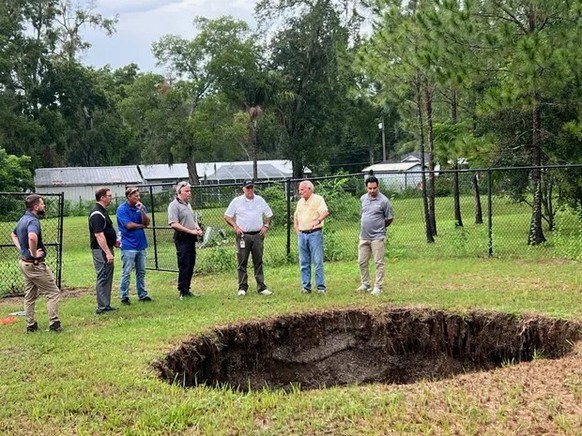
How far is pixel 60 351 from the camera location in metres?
6.23

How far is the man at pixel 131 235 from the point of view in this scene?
28.3ft

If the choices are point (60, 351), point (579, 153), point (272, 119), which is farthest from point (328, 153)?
point (60, 351)

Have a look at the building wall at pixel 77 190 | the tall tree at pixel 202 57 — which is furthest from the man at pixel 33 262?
the building wall at pixel 77 190

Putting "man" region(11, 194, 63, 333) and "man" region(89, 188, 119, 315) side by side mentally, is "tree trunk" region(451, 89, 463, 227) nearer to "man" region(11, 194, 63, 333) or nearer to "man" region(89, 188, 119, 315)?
"man" region(89, 188, 119, 315)

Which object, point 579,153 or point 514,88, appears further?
point 579,153

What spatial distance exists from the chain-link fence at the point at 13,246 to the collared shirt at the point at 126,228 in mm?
1130

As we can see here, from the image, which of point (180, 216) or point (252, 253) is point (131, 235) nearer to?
point (180, 216)

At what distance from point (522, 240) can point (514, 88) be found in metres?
3.99

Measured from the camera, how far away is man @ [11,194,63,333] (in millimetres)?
6895

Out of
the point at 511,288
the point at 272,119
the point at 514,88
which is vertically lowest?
the point at 511,288

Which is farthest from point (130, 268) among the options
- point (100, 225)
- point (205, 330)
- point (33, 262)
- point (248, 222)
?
point (205, 330)

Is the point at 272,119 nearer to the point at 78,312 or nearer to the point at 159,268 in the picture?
the point at 159,268

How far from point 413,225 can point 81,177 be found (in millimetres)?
38312

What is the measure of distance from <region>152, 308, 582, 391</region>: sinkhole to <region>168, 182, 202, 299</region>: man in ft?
6.36
